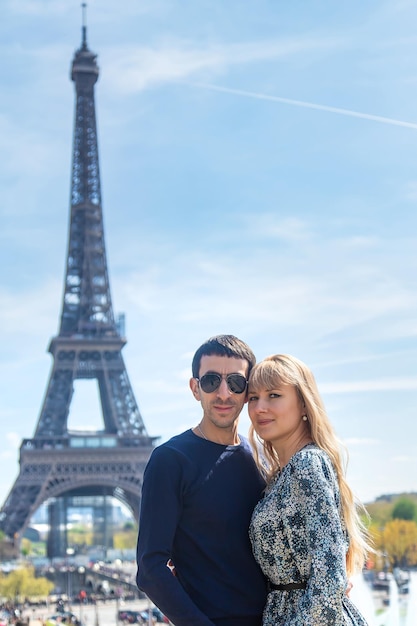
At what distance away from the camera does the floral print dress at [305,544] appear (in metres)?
5.81

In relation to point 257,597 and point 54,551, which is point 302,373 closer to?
point 257,597

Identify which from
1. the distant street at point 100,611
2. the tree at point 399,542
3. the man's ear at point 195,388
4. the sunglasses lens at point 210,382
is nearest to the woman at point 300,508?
the sunglasses lens at point 210,382

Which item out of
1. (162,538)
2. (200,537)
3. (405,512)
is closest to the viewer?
(162,538)

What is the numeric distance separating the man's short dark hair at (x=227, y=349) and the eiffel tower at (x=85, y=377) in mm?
77808

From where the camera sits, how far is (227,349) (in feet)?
22.2

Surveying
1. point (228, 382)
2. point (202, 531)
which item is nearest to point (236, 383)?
point (228, 382)

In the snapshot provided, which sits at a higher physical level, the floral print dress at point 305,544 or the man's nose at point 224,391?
the man's nose at point 224,391

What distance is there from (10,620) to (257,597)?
48.1m

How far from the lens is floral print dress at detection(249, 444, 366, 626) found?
5.81 metres

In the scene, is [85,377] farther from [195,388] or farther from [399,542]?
[195,388]

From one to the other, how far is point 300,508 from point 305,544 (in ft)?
0.72

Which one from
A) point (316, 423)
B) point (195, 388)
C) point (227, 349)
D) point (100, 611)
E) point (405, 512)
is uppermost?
point (405, 512)

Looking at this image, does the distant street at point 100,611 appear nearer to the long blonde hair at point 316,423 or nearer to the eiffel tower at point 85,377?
the eiffel tower at point 85,377

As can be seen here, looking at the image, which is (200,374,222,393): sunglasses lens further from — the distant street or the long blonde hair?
the distant street
